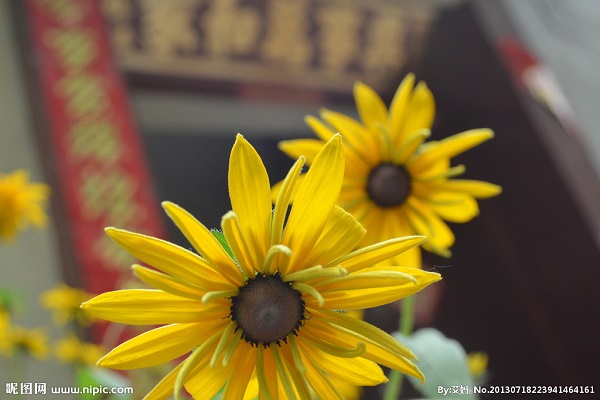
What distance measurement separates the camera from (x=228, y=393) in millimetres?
161

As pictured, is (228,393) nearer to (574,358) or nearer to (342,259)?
(342,259)

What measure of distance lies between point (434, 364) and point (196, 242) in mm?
130

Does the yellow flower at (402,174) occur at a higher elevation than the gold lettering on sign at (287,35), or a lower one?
lower

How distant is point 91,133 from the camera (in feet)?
4.03

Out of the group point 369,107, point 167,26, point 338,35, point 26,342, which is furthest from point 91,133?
point 369,107

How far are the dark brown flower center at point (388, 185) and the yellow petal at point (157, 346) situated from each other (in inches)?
4.0

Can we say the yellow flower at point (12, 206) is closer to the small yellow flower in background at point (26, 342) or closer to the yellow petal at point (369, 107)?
the small yellow flower in background at point (26, 342)

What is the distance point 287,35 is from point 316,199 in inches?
54.8

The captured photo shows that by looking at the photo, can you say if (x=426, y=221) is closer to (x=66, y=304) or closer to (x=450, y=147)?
(x=450, y=147)

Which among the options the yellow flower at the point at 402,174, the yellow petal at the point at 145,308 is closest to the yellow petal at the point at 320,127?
the yellow flower at the point at 402,174

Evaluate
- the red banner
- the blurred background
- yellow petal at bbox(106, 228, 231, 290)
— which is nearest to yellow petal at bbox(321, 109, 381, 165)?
yellow petal at bbox(106, 228, 231, 290)

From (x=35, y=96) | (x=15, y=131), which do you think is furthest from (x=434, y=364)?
(x=35, y=96)

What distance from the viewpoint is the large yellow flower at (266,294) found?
0.49 feet

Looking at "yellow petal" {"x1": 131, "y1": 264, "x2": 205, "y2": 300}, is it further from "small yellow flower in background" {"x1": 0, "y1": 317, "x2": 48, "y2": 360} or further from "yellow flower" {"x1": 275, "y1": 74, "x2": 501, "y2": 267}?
"small yellow flower in background" {"x1": 0, "y1": 317, "x2": 48, "y2": 360}
